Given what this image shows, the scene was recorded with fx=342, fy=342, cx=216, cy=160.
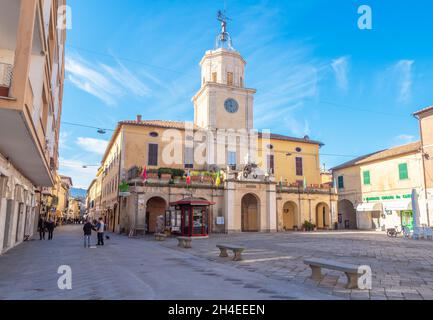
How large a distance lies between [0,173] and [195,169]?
889 inches

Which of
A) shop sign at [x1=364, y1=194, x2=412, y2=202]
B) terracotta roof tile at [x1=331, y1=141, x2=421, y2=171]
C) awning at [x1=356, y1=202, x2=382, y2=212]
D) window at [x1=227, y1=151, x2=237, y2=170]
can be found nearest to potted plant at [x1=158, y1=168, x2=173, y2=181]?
window at [x1=227, y1=151, x2=237, y2=170]

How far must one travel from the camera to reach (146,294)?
6.42m

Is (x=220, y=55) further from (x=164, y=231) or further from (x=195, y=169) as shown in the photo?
(x=164, y=231)

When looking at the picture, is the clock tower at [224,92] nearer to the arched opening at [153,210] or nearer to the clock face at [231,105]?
the clock face at [231,105]

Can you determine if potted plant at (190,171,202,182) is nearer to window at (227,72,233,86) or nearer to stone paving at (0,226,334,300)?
window at (227,72,233,86)

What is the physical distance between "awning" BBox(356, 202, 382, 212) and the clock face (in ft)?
55.8

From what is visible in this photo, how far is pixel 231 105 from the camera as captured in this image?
1479 inches

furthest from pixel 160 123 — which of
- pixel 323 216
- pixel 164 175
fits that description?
pixel 323 216

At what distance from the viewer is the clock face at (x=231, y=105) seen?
123 feet

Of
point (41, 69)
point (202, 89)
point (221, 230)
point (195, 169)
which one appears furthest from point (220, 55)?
point (41, 69)

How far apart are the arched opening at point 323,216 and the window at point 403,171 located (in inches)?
303

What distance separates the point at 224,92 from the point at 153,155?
1080 centimetres

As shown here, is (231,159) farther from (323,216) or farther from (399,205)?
(399,205)
